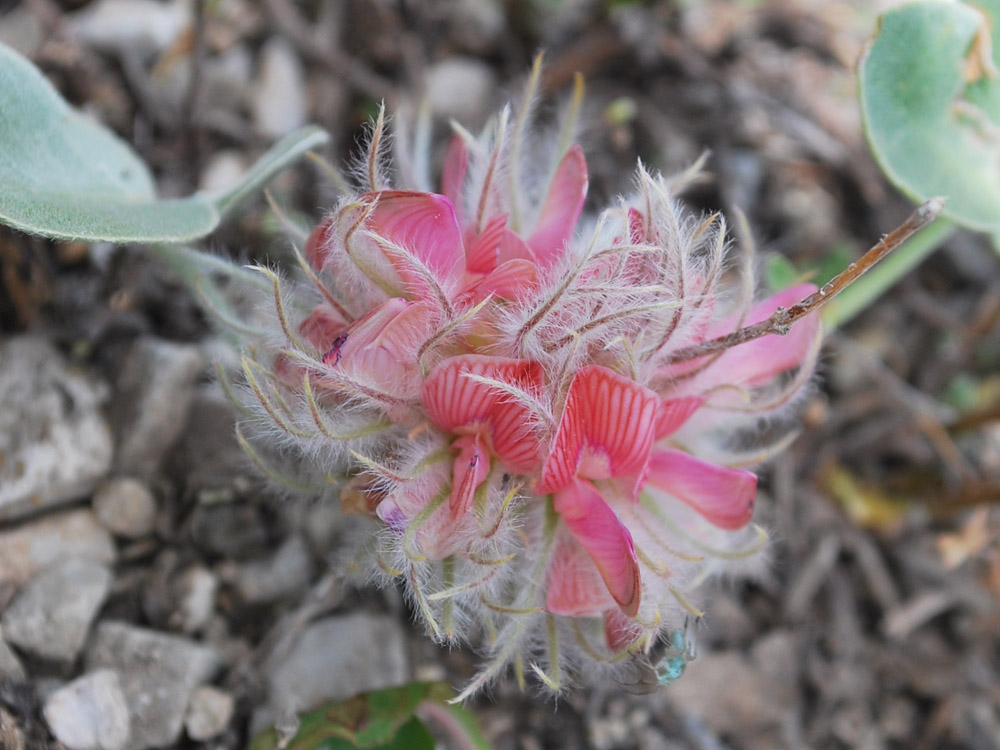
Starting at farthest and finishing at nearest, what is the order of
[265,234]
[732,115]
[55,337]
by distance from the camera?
1. [732,115]
2. [265,234]
3. [55,337]

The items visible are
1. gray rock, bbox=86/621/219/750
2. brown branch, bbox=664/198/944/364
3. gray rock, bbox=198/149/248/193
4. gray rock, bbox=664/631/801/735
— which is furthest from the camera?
gray rock, bbox=198/149/248/193

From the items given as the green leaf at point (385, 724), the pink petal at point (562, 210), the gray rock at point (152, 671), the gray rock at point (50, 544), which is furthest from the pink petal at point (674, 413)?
the gray rock at point (50, 544)

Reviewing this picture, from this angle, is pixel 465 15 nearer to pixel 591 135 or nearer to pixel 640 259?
pixel 591 135

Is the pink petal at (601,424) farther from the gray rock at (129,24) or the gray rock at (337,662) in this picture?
the gray rock at (129,24)

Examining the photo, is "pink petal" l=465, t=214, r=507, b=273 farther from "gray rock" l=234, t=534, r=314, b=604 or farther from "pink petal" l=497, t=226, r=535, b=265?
"gray rock" l=234, t=534, r=314, b=604

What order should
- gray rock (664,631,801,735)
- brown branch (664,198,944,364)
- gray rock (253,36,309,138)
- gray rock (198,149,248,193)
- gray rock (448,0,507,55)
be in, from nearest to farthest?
brown branch (664,198,944,364)
gray rock (664,631,801,735)
gray rock (198,149,248,193)
gray rock (253,36,309,138)
gray rock (448,0,507,55)

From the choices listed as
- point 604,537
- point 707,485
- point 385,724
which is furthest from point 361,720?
point 707,485

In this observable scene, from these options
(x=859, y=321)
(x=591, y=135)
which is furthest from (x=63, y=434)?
(x=859, y=321)

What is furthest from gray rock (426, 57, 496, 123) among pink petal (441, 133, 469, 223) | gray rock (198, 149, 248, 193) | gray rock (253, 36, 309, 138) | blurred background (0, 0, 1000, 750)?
pink petal (441, 133, 469, 223)
